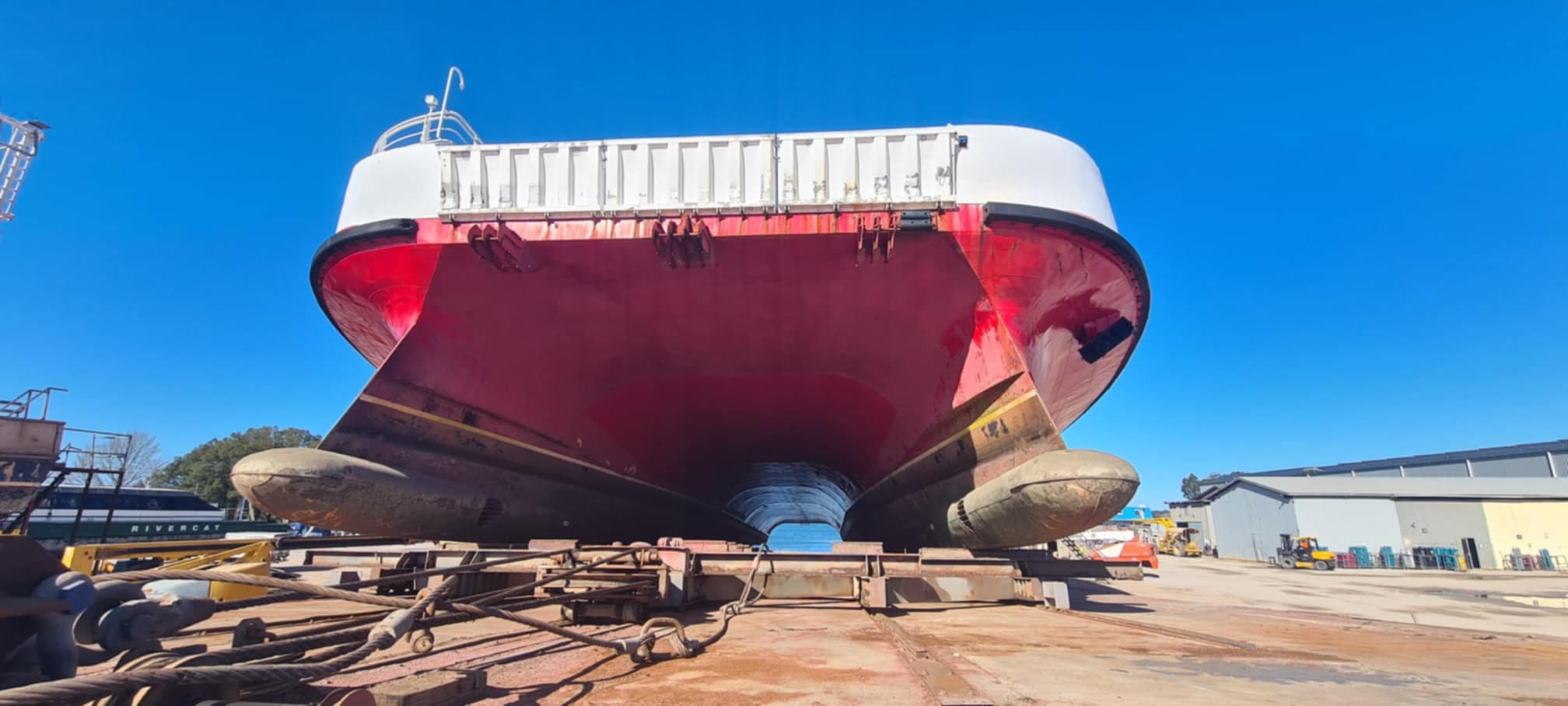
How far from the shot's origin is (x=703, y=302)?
9.45 meters

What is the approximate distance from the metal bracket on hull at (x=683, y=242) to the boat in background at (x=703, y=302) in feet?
0.11

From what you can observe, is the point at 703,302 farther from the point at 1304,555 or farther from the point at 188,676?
the point at 1304,555

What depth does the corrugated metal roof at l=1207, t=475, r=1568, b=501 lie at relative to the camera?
107 ft

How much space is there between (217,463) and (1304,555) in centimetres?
6541

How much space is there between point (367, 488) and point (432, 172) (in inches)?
148

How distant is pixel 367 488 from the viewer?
7.60 metres

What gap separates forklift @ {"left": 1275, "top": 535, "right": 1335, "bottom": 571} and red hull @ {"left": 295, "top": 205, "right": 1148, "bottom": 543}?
23.1 m

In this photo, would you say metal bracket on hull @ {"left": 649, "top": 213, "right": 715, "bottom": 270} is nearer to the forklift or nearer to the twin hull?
the twin hull

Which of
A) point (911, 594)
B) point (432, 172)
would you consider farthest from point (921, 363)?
point (432, 172)

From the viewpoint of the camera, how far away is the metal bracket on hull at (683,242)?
796 centimetres

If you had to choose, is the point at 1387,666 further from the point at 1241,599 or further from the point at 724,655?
the point at 1241,599

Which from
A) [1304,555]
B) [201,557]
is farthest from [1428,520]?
[201,557]

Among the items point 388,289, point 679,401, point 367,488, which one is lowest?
point 367,488

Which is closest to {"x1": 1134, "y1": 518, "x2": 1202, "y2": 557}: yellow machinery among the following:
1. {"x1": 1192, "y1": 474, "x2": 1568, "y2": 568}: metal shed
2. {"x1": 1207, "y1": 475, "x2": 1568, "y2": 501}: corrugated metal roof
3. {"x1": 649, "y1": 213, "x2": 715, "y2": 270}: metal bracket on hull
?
{"x1": 1207, "y1": 475, "x2": 1568, "y2": 501}: corrugated metal roof
